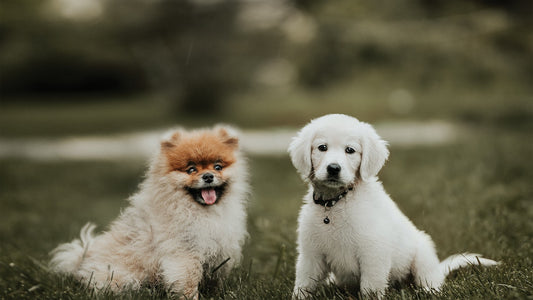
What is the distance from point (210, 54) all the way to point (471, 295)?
17640 millimetres

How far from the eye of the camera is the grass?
12.0 feet

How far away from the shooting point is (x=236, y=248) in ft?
12.6

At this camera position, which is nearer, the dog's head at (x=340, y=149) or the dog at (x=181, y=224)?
the dog's head at (x=340, y=149)

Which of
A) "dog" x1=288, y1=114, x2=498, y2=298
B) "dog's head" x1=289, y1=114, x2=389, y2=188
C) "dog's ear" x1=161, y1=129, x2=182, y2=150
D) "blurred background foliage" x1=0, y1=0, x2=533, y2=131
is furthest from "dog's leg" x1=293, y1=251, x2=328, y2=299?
"blurred background foliage" x1=0, y1=0, x2=533, y2=131

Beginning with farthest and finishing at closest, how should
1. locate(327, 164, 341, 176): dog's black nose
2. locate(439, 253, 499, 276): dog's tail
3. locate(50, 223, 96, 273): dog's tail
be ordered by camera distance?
locate(50, 223, 96, 273): dog's tail → locate(439, 253, 499, 276): dog's tail → locate(327, 164, 341, 176): dog's black nose

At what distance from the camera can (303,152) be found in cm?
353

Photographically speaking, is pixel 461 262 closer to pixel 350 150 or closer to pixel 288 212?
pixel 350 150

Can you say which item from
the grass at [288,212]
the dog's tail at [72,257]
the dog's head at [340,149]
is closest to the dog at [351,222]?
the dog's head at [340,149]

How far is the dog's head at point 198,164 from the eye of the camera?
11.9ft

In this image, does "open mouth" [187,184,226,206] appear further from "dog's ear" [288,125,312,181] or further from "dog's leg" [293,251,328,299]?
"dog's leg" [293,251,328,299]

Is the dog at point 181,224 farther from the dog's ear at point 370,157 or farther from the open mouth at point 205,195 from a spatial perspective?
the dog's ear at point 370,157

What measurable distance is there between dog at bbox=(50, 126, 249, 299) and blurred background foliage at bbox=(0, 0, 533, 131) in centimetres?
674

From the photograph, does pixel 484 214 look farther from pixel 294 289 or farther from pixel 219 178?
pixel 219 178

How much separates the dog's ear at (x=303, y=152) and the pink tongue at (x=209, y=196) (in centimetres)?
64
